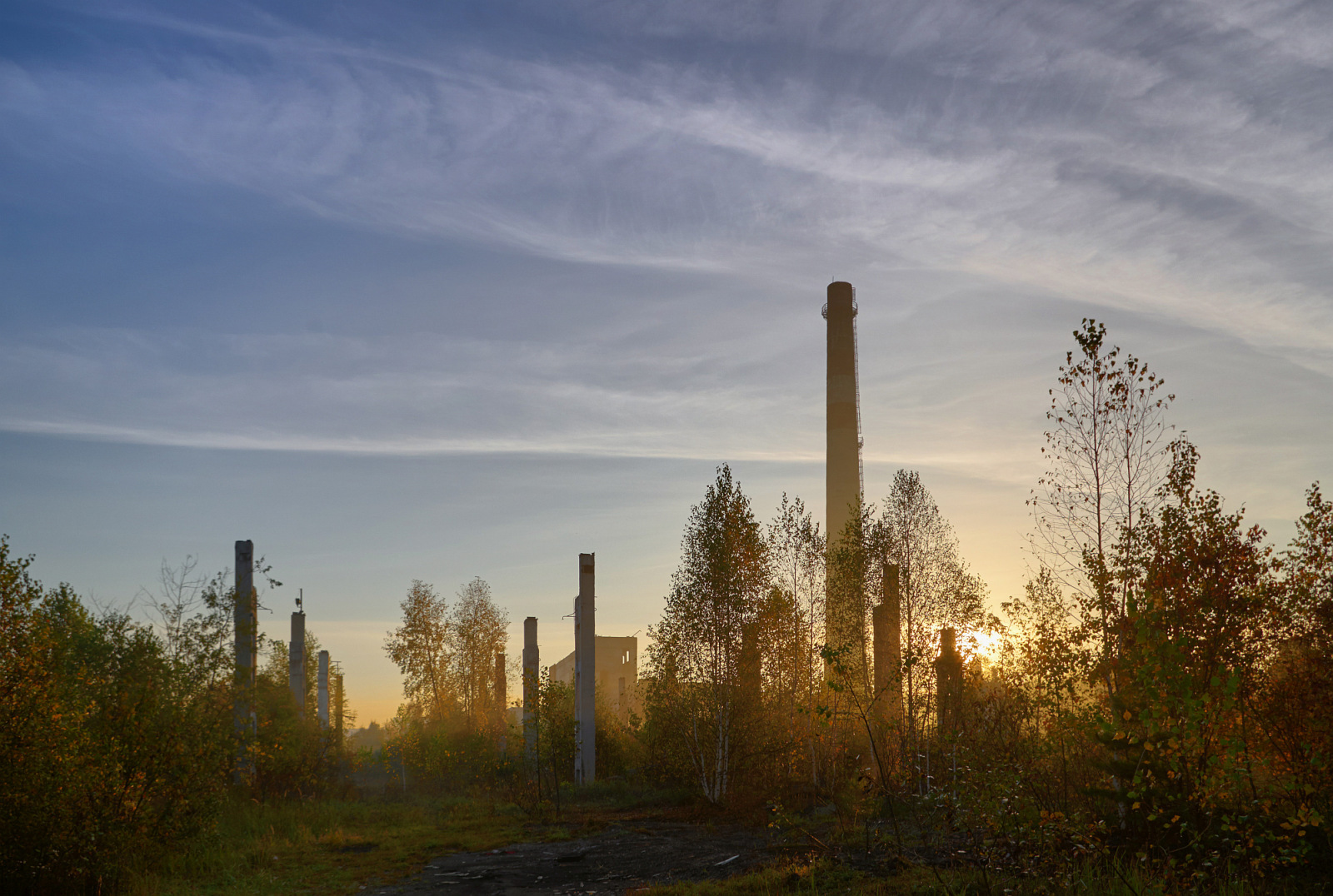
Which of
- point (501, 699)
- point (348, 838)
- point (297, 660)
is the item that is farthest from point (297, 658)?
point (348, 838)

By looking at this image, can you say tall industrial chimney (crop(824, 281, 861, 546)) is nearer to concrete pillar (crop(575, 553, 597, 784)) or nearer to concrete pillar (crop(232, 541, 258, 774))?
concrete pillar (crop(575, 553, 597, 784))

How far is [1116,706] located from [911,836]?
20.0 feet

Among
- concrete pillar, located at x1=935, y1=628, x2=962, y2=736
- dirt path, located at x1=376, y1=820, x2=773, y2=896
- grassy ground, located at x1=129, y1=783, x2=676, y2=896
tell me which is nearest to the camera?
dirt path, located at x1=376, y1=820, x2=773, y2=896

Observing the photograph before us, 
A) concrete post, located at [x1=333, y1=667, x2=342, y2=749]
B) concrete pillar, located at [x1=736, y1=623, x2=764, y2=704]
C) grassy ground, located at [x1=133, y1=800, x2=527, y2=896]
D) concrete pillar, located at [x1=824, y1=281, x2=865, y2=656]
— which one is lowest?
concrete post, located at [x1=333, y1=667, x2=342, y2=749]

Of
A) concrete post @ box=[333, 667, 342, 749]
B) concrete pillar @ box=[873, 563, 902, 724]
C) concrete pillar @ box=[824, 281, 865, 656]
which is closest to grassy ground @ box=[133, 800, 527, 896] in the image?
concrete pillar @ box=[873, 563, 902, 724]

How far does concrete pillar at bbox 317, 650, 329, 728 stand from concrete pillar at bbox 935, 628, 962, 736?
99.2ft

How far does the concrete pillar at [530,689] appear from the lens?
2753cm

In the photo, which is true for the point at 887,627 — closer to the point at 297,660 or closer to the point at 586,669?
the point at 586,669

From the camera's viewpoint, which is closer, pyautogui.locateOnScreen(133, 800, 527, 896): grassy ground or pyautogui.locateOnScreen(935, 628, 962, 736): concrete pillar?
pyautogui.locateOnScreen(133, 800, 527, 896): grassy ground

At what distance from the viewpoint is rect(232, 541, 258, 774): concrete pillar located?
24625 millimetres

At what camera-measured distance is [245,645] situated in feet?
84.1

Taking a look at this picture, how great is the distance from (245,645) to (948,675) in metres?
18.5

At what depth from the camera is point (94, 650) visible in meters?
22.7

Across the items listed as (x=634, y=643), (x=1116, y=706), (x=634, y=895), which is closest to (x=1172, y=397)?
(x=1116, y=706)
